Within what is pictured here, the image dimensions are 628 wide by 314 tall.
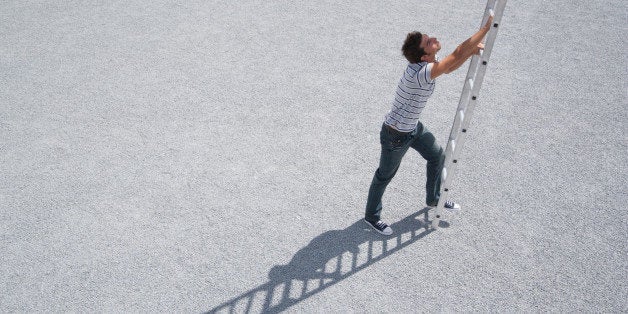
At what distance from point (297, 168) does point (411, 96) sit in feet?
6.15

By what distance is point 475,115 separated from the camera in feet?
17.8

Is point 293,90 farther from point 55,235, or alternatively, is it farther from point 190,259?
point 55,235

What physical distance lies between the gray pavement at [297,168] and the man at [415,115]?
0.34 metres

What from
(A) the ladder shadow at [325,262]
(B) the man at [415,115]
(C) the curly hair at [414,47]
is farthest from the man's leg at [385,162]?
(C) the curly hair at [414,47]

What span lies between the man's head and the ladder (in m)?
0.33

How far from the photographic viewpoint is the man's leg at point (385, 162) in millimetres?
3611

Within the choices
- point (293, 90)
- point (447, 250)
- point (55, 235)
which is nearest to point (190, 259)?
point (55, 235)

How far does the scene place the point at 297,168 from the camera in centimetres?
488

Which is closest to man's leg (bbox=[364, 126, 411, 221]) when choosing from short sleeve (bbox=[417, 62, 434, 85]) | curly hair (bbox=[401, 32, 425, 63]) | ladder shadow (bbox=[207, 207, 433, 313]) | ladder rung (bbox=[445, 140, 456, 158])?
ladder shadow (bbox=[207, 207, 433, 313])

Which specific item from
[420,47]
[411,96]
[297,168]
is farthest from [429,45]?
[297,168]

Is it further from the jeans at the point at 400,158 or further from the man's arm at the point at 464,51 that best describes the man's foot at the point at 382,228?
the man's arm at the point at 464,51

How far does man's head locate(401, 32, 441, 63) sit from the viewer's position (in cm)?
308

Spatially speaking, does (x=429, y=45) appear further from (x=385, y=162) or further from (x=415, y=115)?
(x=385, y=162)

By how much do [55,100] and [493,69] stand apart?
595 centimetres
